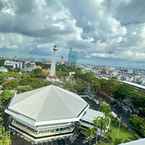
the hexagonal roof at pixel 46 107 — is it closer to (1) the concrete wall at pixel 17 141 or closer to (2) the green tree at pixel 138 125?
(1) the concrete wall at pixel 17 141

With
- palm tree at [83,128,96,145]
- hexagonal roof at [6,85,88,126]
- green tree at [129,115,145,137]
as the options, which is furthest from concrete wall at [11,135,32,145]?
green tree at [129,115,145,137]

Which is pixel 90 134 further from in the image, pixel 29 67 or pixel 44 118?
pixel 29 67

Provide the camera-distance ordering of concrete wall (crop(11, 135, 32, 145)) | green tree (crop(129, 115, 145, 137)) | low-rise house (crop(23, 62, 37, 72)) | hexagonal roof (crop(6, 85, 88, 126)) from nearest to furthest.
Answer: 1. concrete wall (crop(11, 135, 32, 145))
2. hexagonal roof (crop(6, 85, 88, 126))
3. green tree (crop(129, 115, 145, 137))
4. low-rise house (crop(23, 62, 37, 72))

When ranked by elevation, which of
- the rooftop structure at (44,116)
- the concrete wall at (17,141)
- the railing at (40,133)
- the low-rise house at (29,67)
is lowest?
the low-rise house at (29,67)

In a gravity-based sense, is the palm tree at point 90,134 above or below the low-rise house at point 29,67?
above

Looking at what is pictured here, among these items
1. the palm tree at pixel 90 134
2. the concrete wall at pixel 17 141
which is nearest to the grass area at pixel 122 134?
the palm tree at pixel 90 134

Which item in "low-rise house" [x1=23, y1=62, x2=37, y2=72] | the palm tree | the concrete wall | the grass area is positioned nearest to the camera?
the concrete wall

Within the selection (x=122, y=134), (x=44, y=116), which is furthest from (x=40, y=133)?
(x=122, y=134)

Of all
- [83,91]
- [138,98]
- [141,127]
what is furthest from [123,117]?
[83,91]

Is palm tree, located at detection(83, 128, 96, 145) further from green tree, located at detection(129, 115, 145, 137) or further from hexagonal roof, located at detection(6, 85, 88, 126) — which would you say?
green tree, located at detection(129, 115, 145, 137)
